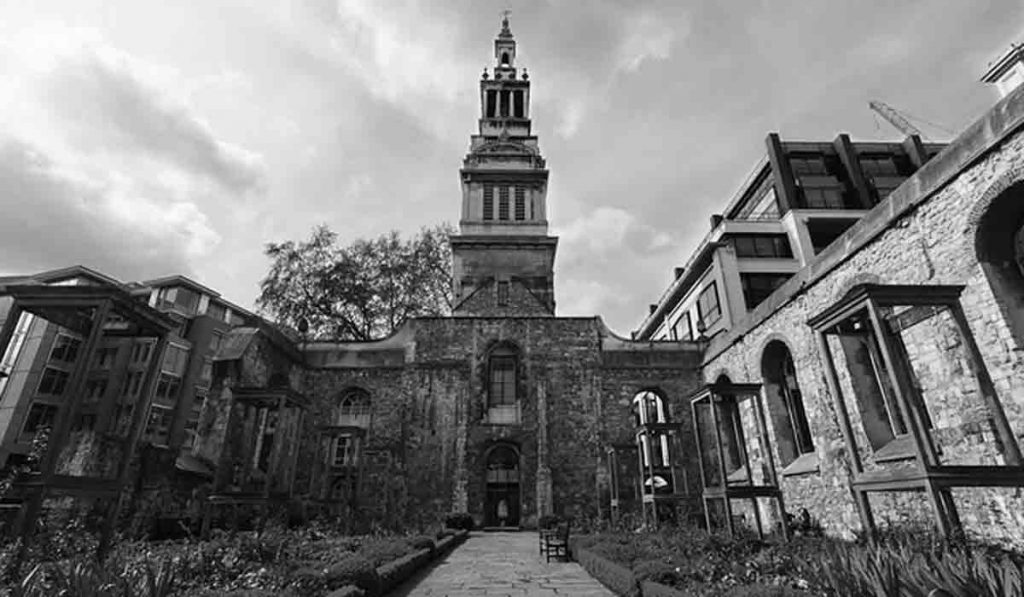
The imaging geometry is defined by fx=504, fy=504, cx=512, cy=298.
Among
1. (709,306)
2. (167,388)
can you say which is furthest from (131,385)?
(709,306)

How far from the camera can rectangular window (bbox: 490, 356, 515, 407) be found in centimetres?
2025

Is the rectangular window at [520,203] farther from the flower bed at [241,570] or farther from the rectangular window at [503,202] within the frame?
the flower bed at [241,570]

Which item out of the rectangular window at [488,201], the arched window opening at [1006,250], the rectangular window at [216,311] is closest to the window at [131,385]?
the rectangular window at [216,311]

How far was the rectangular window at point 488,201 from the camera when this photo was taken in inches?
1092

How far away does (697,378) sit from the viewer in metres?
19.8

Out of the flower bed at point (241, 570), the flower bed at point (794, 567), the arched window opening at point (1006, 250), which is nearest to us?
the flower bed at point (794, 567)

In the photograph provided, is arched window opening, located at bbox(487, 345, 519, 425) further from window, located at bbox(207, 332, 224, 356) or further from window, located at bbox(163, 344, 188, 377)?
window, located at bbox(207, 332, 224, 356)

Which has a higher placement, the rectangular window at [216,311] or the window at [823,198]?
the window at [823,198]

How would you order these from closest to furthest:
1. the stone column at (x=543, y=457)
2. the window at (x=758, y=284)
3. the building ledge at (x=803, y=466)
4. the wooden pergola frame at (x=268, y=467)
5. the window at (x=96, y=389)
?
the wooden pergola frame at (x=268, y=467), the building ledge at (x=803, y=466), the stone column at (x=543, y=457), the window at (x=758, y=284), the window at (x=96, y=389)

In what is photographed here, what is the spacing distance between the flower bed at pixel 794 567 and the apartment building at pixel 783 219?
18.7 meters

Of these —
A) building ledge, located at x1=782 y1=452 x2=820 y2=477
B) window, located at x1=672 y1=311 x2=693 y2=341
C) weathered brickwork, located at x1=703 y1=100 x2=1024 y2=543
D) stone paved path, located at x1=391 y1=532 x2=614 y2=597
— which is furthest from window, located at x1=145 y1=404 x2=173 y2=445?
weathered brickwork, located at x1=703 y1=100 x2=1024 y2=543

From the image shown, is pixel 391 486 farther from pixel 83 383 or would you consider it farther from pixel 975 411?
pixel 975 411

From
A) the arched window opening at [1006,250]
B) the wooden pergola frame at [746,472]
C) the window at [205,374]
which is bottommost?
the wooden pergola frame at [746,472]

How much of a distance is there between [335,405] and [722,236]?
21.9 metres
